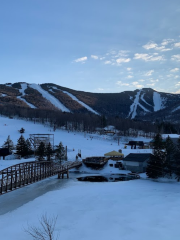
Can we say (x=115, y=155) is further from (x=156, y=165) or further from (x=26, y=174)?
(x=26, y=174)

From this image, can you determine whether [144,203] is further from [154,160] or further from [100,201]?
[154,160]

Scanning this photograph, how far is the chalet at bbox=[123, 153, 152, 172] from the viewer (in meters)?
40.1

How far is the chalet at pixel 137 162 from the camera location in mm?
40062

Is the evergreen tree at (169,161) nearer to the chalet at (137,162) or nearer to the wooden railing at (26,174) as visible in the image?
the chalet at (137,162)

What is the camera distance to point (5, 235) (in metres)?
13.2

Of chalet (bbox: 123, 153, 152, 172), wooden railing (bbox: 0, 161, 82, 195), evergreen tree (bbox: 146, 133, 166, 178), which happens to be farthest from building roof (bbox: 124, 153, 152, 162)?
wooden railing (bbox: 0, 161, 82, 195)

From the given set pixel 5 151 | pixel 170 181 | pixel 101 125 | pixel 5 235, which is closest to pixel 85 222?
pixel 5 235

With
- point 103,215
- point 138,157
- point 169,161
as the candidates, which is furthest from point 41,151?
point 103,215

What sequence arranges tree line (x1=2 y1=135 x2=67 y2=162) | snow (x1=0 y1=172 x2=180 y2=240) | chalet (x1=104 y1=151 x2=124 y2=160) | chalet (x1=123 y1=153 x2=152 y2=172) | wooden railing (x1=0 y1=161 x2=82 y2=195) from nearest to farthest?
snow (x1=0 y1=172 x2=180 y2=240), wooden railing (x1=0 y1=161 x2=82 y2=195), chalet (x1=123 y1=153 x2=152 y2=172), tree line (x1=2 y1=135 x2=67 y2=162), chalet (x1=104 y1=151 x2=124 y2=160)

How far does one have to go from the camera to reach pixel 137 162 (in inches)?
1581

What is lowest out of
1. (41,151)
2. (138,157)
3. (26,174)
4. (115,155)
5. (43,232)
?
(26,174)

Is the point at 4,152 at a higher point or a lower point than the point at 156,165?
higher

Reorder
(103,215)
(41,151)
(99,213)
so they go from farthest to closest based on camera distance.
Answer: (41,151) → (99,213) → (103,215)

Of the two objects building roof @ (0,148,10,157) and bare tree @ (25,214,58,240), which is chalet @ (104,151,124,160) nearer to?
building roof @ (0,148,10,157)
